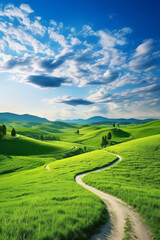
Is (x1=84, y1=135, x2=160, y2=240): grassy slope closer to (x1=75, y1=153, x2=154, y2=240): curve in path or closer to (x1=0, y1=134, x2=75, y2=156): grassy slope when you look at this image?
(x1=75, y1=153, x2=154, y2=240): curve in path

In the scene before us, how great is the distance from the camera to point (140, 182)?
884 inches

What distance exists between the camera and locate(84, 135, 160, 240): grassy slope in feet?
36.4

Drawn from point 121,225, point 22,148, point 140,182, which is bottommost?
point 22,148

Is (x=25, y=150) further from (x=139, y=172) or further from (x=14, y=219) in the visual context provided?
(x=14, y=219)

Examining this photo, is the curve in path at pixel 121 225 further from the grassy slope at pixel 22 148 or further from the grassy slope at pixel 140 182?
the grassy slope at pixel 22 148

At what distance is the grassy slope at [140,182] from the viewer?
11100 millimetres

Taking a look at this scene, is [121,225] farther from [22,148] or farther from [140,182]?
[22,148]

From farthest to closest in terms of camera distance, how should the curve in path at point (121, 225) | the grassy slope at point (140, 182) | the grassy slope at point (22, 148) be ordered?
the grassy slope at point (22, 148) < the grassy slope at point (140, 182) < the curve in path at point (121, 225)

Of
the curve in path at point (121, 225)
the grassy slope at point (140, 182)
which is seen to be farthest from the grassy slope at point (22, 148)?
the curve in path at point (121, 225)

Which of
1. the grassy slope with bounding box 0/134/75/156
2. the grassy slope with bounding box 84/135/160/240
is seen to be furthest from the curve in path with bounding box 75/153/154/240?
the grassy slope with bounding box 0/134/75/156

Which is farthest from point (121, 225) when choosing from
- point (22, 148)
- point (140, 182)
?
point (22, 148)

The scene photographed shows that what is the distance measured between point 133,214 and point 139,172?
18.7m

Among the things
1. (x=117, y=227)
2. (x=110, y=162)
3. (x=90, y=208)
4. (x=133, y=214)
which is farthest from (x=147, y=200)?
(x=110, y=162)

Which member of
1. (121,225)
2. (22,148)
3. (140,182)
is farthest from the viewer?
(22,148)
